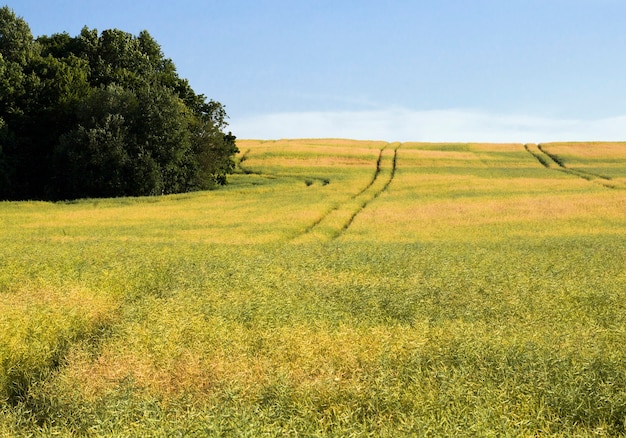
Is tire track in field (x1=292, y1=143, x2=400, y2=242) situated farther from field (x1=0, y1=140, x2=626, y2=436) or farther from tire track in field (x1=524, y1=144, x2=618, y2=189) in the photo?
tire track in field (x1=524, y1=144, x2=618, y2=189)

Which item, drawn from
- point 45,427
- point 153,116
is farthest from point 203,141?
point 45,427

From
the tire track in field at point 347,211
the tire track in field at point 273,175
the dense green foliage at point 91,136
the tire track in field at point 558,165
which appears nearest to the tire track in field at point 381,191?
the tire track in field at point 347,211

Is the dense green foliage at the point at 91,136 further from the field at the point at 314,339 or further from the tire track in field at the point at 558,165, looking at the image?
the tire track in field at the point at 558,165

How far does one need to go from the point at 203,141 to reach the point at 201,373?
184 feet

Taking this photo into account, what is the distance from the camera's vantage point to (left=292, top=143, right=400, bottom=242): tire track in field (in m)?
32.1

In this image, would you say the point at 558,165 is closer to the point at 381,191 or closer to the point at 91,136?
the point at 381,191

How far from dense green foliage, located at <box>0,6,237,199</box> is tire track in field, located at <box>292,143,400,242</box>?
1682cm

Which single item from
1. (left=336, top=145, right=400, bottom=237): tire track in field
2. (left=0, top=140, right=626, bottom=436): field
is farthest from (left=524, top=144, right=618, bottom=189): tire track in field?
(left=0, top=140, right=626, bottom=436): field

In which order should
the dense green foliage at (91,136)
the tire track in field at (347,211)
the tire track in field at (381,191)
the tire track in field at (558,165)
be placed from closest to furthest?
the tire track in field at (347,211) < the tire track in field at (381,191) < the dense green foliage at (91,136) < the tire track in field at (558,165)

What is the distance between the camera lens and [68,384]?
8.50m

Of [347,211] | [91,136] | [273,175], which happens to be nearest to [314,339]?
[347,211]

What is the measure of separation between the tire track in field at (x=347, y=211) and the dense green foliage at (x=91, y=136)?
16.8m

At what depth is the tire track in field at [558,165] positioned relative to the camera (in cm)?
6051

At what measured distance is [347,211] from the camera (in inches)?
1625
